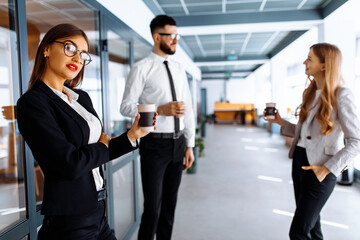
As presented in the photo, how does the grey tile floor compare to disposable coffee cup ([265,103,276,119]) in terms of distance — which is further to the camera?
the grey tile floor

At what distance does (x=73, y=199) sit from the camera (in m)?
1.05

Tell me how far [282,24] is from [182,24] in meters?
1.84

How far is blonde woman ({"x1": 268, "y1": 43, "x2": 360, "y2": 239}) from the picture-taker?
1.69 meters

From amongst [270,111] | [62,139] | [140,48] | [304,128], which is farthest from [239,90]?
[62,139]

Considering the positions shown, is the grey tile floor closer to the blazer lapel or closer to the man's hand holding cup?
the man's hand holding cup

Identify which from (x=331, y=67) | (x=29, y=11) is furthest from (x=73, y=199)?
(x=331, y=67)

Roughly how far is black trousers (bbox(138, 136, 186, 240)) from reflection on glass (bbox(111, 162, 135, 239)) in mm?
873

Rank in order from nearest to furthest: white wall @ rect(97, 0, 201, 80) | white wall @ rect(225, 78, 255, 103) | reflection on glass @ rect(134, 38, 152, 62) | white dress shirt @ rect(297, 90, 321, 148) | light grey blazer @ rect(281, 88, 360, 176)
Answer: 1. light grey blazer @ rect(281, 88, 360, 176)
2. white dress shirt @ rect(297, 90, 321, 148)
3. white wall @ rect(97, 0, 201, 80)
4. reflection on glass @ rect(134, 38, 152, 62)
5. white wall @ rect(225, 78, 255, 103)

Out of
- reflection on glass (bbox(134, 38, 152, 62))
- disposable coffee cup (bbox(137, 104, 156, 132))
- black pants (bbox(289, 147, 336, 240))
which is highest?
reflection on glass (bbox(134, 38, 152, 62))

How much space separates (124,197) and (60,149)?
2.27m

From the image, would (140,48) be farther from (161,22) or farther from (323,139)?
(323,139)

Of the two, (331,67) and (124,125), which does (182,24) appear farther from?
(331,67)

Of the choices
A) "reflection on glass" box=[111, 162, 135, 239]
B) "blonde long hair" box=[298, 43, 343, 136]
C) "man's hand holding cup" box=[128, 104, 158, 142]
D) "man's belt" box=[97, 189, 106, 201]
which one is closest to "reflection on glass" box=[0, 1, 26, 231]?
"man's belt" box=[97, 189, 106, 201]

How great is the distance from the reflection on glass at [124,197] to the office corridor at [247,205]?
526 millimetres
